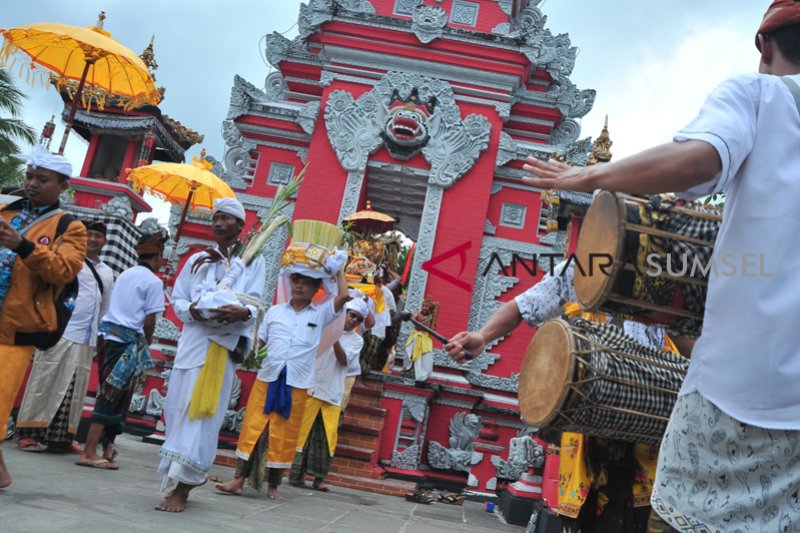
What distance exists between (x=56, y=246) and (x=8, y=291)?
332 millimetres

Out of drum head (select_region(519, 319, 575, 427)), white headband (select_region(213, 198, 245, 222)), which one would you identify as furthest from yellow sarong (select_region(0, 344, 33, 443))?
drum head (select_region(519, 319, 575, 427))

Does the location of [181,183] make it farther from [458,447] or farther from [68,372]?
[458,447]

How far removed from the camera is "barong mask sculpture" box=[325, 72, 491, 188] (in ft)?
37.3

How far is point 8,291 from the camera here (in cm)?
385

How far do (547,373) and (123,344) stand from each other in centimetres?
430

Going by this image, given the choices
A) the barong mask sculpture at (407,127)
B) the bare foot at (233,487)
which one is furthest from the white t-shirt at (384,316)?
the bare foot at (233,487)

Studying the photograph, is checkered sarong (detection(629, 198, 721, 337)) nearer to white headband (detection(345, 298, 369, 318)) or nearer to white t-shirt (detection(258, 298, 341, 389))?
white t-shirt (detection(258, 298, 341, 389))

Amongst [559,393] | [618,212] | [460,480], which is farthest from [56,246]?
[460,480]

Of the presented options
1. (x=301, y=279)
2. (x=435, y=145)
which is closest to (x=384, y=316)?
(x=435, y=145)

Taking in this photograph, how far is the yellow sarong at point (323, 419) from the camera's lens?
676cm

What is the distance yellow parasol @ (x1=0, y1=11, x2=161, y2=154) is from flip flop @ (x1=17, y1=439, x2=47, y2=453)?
2653 millimetres

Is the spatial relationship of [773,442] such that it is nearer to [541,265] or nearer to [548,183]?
[548,183]

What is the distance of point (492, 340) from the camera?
2.73 m

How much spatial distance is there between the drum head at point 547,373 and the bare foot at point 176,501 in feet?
7.55
